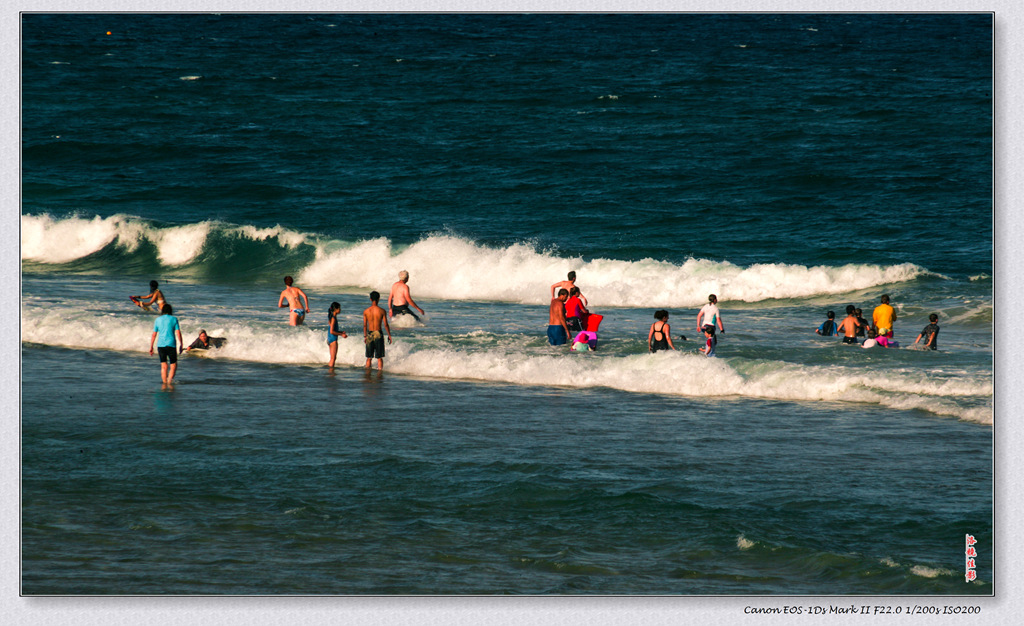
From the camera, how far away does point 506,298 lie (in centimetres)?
2339

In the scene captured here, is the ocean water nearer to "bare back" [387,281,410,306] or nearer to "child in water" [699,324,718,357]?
"child in water" [699,324,718,357]

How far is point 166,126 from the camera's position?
33.9 metres

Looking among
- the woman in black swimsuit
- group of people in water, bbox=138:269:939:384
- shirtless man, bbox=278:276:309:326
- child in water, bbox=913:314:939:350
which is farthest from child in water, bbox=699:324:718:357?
shirtless man, bbox=278:276:309:326

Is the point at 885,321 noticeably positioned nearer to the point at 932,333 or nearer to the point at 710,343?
the point at 932,333

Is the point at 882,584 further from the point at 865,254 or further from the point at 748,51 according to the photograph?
the point at 748,51

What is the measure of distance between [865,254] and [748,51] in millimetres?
15370

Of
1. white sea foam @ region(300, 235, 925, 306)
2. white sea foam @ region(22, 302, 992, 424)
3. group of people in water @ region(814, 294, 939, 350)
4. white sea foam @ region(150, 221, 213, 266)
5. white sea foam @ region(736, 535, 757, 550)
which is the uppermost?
white sea foam @ region(150, 221, 213, 266)

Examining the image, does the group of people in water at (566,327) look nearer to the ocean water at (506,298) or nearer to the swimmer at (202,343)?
the swimmer at (202,343)

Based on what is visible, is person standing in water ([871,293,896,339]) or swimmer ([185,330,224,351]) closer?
swimmer ([185,330,224,351])

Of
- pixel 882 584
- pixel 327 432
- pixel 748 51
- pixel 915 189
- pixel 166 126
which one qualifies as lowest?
pixel 882 584

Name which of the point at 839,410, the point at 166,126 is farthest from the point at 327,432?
the point at 166,126

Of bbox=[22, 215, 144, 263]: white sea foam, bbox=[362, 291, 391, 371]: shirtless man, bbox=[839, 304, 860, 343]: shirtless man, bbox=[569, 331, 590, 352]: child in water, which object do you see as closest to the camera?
bbox=[362, 291, 391, 371]: shirtless man

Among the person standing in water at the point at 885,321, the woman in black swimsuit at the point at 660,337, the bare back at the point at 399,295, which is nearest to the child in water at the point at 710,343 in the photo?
the woman in black swimsuit at the point at 660,337

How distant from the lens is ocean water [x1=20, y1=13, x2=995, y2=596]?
26.0 ft
